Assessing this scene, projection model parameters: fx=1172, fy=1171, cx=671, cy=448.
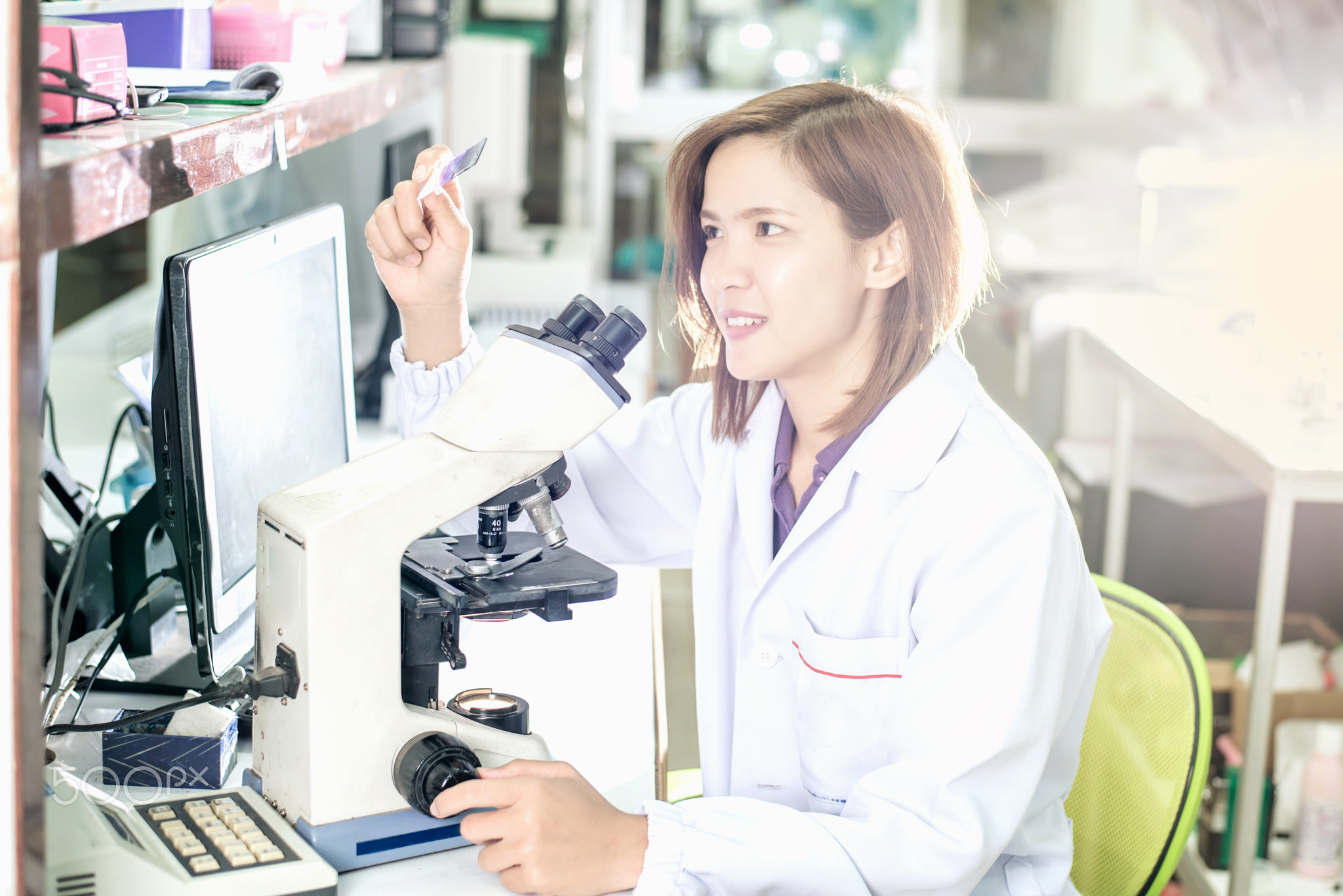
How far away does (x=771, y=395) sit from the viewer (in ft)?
4.08

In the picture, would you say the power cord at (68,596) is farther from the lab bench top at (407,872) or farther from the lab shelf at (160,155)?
the lab shelf at (160,155)

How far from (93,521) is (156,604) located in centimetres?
11

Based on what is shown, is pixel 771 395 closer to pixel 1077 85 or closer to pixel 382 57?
pixel 382 57

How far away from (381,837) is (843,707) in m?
0.41

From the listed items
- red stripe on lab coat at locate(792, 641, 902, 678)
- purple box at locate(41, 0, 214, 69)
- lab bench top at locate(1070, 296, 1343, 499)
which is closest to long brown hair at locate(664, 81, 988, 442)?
red stripe on lab coat at locate(792, 641, 902, 678)

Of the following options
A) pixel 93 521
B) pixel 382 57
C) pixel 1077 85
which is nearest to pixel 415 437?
pixel 93 521

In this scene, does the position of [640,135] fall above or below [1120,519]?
above

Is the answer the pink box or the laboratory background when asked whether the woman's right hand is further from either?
the pink box

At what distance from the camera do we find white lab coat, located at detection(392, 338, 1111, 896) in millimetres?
858

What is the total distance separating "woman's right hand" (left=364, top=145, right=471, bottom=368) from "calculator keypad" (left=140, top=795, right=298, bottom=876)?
510mm

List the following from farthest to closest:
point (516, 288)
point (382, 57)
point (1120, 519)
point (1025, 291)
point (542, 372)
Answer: point (1025, 291) → point (516, 288) → point (1120, 519) → point (382, 57) → point (542, 372)

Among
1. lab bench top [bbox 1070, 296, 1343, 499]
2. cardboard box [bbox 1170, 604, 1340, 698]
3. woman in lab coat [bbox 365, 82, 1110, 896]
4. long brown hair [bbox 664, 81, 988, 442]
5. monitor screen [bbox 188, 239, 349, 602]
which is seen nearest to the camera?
woman in lab coat [bbox 365, 82, 1110, 896]

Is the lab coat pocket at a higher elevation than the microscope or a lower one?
lower

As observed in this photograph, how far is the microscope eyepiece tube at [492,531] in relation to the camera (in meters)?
0.91
